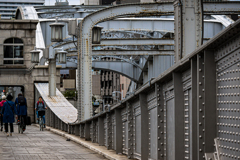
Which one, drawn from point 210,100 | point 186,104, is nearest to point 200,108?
point 210,100

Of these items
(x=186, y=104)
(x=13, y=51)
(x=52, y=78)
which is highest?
(x=13, y=51)

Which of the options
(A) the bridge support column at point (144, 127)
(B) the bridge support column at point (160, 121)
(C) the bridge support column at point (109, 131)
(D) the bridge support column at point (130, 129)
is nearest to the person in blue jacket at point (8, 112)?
(C) the bridge support column at point (109, 131)

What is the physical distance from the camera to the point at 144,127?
33.8ft

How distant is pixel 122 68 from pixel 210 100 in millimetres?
61870

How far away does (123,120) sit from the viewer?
12406 millimetres

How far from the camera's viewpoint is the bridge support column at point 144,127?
10250 mm

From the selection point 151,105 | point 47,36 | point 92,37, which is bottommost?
point 151,105

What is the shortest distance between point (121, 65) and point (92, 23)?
168 feet

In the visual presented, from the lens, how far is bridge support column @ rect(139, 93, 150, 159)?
10250 millimetres

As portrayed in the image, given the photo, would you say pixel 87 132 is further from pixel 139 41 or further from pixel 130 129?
pixel 139 41

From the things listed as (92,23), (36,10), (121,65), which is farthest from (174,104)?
(121,65)

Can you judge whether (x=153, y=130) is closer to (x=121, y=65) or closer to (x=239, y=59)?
(x=239, y=59)

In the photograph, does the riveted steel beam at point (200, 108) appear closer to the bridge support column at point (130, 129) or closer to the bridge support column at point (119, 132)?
the bridge support column at point (130, 129)

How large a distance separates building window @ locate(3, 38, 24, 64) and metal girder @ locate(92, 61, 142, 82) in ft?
115
